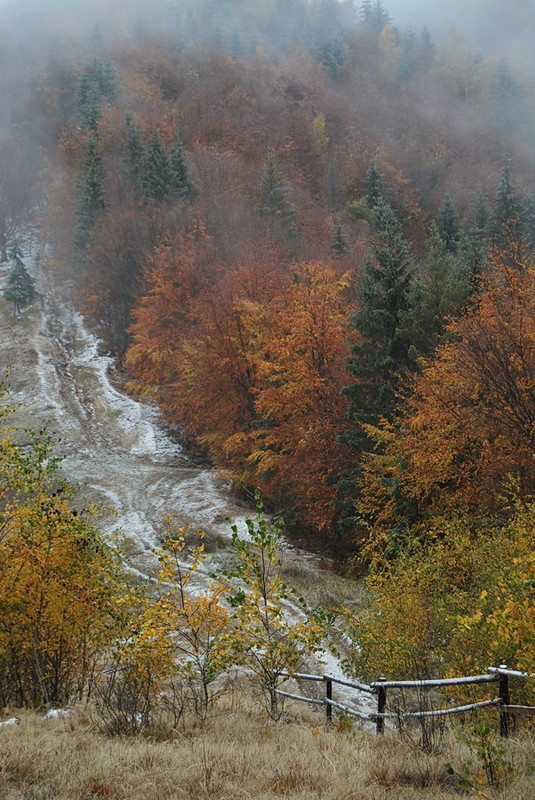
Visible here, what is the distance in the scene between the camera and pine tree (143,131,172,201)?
55812 mm

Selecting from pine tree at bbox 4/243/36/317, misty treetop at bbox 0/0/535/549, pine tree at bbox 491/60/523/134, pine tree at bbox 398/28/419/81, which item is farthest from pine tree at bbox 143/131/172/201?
pine tree at bbox 398/28/419/81

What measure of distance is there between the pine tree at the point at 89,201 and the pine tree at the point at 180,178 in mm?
8462

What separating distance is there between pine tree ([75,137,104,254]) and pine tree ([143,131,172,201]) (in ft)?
18.9

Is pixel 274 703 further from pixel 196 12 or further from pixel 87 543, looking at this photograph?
pixel 196 12

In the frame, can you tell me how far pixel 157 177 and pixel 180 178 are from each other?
2446 mm

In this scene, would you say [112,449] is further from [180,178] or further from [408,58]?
[408,58]

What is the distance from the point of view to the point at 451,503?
755 inches

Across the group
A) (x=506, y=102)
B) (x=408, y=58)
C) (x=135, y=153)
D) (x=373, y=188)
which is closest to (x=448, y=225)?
(x=373, y=188)

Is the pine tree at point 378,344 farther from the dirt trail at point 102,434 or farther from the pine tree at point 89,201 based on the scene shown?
the pine tree at point 89,201

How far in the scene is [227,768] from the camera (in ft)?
18.8

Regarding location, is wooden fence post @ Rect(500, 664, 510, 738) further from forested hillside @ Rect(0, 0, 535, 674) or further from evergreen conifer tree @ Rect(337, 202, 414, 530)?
evergreen conifer tree @ Rect(337, 202, 414, 530)

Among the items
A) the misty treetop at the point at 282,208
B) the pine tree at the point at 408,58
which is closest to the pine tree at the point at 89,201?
the misty treetop at the point at 282,208

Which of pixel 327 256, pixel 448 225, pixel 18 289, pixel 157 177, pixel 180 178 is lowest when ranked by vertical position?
pixel 327 256

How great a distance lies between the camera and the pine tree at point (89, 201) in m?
59.4
